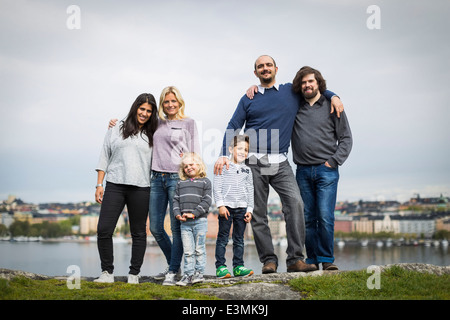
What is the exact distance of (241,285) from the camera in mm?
5344

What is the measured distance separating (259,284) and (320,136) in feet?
7.41

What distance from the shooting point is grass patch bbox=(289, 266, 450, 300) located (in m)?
4.79

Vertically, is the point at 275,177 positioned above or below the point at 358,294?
above

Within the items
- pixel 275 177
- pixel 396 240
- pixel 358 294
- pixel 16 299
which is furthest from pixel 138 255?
pixel 396 240

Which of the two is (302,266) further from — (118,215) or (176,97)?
(176,97)

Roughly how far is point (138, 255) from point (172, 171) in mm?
1142

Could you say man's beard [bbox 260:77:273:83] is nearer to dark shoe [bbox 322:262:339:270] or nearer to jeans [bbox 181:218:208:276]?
jeans [bbox 181:218:208:276]

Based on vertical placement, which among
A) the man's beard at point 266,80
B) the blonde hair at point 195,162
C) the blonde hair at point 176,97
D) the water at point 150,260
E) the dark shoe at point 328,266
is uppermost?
the man's beard at point 266,80

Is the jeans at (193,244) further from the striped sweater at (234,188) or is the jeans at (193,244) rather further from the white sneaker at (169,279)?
the striped sweater at (234,188)

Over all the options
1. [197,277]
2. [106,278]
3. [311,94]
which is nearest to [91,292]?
[106,278]

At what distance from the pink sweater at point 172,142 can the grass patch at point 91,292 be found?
1.51 metres

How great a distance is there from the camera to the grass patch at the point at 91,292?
4.64m

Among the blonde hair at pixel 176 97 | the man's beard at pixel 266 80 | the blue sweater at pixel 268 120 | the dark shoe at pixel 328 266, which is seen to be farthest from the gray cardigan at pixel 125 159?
the dark shoe at pixel 328 266
